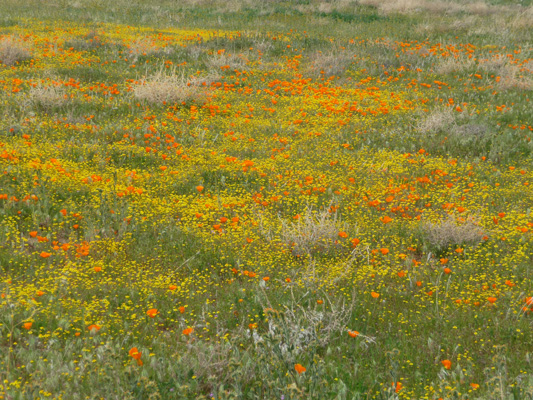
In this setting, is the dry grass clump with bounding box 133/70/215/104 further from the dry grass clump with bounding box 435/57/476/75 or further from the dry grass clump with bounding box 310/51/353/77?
the dry grass clump with bounding box 435/57/476/75

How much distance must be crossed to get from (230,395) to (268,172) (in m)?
3.88

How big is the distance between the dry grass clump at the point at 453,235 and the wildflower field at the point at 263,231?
0.02m

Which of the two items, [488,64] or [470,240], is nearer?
[470,240]

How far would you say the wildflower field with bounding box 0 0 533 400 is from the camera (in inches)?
122

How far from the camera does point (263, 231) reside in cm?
477

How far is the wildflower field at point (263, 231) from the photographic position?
3104 mm

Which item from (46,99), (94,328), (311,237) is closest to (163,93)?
(46,99)

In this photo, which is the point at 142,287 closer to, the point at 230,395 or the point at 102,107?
the point at 230,395

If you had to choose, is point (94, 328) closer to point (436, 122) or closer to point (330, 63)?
point (436, 122)

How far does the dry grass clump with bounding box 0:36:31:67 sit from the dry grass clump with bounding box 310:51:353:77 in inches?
262

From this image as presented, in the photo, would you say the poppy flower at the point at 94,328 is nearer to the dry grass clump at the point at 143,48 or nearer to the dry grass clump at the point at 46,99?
the dry grass clump at the point at 46,99

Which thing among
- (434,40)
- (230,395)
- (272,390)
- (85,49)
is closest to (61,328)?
(230,395)

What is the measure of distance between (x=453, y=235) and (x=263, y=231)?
190 centimetres

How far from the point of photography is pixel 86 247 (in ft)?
13.9
